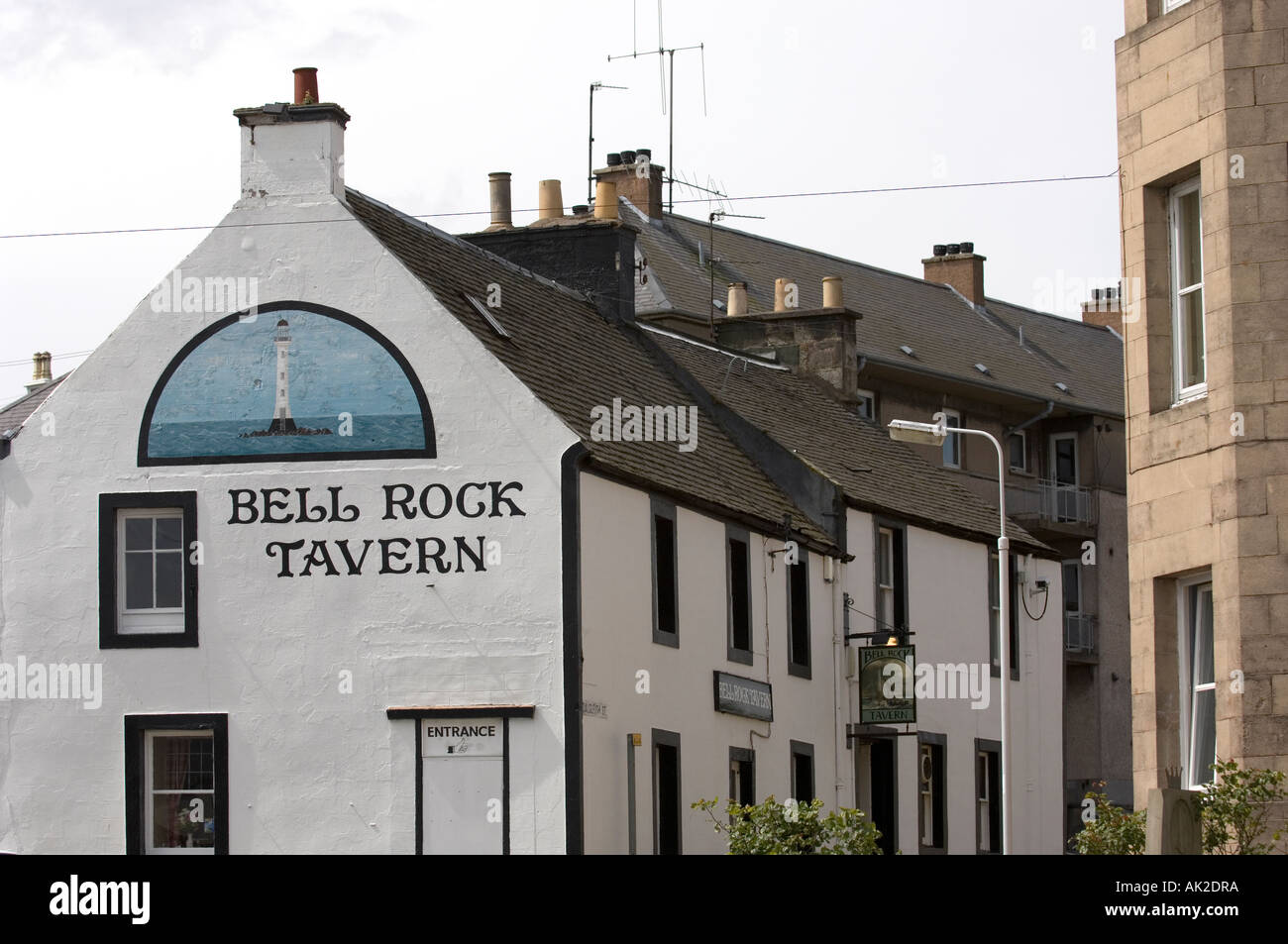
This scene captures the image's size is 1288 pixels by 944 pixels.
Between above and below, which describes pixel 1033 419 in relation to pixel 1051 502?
above

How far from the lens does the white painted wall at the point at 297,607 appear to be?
25.8 meters

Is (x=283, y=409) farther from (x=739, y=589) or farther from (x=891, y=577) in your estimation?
(x=891, y=577)

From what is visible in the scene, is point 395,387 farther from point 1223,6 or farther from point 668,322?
point 668,322

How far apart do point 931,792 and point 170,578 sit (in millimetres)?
13178

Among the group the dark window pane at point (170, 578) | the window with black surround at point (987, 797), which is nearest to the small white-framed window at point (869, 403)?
the window with black surround at point (987, 797)

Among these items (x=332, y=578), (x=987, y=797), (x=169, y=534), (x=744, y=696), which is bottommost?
(x=987, y=797)

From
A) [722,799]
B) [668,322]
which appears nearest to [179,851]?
[722,799]

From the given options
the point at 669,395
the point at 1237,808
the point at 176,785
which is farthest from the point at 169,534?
the point at 1237,808

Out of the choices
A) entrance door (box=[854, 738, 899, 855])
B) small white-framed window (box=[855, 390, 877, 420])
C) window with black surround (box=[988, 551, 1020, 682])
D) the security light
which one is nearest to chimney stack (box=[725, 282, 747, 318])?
small white-framed window (box=[855, 390, 877, 420])

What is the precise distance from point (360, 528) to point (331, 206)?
12.4 ft

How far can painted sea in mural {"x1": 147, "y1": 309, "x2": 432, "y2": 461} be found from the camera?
2677 cm

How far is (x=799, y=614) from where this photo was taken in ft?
106

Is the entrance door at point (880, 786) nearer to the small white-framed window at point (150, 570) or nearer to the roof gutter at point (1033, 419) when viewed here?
the small white-framed window at point (150, 570)
